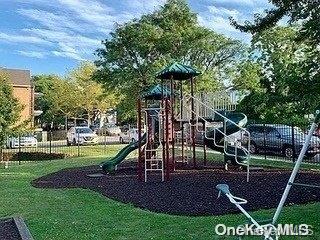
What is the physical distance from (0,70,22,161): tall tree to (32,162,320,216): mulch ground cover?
582 cm

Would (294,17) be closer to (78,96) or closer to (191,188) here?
(191,188)

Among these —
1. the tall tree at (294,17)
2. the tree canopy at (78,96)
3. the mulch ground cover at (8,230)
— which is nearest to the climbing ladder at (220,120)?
the tall tree at (294,17)

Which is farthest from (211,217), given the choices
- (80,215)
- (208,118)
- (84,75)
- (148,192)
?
(84,75)

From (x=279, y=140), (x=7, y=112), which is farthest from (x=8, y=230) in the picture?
(x=279, y=140)

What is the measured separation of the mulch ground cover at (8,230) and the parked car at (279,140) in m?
14.3

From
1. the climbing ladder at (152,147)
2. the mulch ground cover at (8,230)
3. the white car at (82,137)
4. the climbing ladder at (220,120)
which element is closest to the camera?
the mulch ground cover at (8,230)

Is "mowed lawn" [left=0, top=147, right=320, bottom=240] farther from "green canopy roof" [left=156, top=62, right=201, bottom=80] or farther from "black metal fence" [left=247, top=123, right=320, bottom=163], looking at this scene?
"black metal fence" [left=247, top=123, right=320, bottom=163]

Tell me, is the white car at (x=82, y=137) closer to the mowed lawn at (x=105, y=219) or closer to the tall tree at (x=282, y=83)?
the tall tree at (x=282, y=83)

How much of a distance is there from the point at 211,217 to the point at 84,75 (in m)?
44.7

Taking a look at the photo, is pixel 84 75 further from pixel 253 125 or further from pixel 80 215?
pixel 80 215

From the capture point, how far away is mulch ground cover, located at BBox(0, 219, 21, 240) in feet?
22.1

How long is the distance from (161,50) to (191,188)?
2203cm

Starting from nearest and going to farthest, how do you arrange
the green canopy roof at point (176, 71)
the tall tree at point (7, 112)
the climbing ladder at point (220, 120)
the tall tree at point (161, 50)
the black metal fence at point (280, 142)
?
the climbing ladder at point (220, 120)
the green canopy roof at point (176, 71)
the black metal fence at point (280, 142)
the tall tree at point (7, 112)
the tall tree at point (161, 50)

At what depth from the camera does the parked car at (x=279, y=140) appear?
20.3 metres
